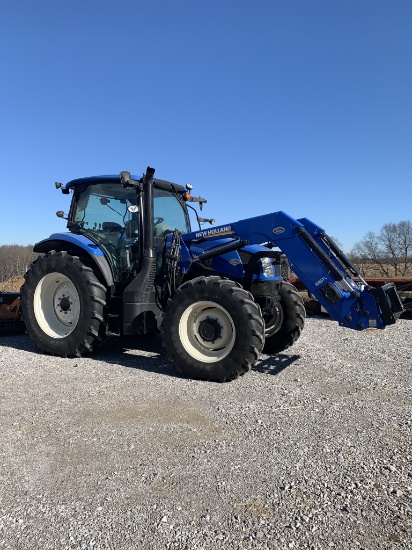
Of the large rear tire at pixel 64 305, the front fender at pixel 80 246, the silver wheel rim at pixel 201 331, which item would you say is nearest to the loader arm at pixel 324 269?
the silver wheel rim at pixel 201 331

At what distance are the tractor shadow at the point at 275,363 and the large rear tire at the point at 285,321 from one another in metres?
0.19

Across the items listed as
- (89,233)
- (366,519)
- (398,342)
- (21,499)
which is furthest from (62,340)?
(398,342)

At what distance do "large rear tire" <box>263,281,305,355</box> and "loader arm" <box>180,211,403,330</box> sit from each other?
99 cm

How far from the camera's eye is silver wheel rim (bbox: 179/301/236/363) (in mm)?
5227

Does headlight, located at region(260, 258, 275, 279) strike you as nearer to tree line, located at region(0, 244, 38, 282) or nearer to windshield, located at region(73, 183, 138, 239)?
windshield, located at region(73, 183, 138, 239)

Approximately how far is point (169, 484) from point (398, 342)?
5866 millimetres

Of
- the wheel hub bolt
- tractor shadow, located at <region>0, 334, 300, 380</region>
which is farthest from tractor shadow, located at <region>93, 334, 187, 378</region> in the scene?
the wheel hub bolt

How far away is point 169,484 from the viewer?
106 inches

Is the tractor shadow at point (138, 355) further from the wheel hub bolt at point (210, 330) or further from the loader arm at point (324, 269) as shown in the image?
the loader arm at point (324, 269)

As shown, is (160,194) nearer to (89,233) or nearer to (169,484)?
(89,233)

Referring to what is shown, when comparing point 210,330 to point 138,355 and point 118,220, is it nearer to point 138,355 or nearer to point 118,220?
point 138,355

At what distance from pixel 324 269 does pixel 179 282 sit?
A: 6.50 ft

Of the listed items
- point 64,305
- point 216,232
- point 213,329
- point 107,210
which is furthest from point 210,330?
point 107,210

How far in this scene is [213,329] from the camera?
5270mm
